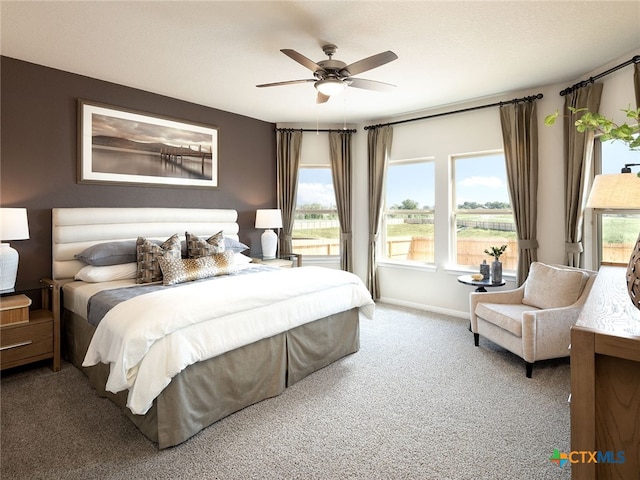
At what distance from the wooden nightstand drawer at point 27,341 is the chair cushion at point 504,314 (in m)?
3.92

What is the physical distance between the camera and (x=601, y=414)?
1.12 metres

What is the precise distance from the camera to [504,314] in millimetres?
3180

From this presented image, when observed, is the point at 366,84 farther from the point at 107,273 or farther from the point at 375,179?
the point at 107,273

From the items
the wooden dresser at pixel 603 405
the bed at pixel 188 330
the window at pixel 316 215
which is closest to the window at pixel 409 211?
the window at pixel 316 215

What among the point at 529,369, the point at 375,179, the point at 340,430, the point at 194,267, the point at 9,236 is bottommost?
the point at 340,430

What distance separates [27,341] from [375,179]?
4.41 m

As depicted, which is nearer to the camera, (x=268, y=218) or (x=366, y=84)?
(x=366, y=84)

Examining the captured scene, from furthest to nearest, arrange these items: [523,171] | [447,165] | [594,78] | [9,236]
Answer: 1. [447,165]
2. [523,171]
3. [594,78]
4. [9,236]

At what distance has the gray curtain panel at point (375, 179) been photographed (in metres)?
5.25

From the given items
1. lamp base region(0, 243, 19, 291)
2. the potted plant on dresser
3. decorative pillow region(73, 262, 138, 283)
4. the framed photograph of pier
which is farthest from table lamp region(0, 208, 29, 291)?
the potted plant on dresser

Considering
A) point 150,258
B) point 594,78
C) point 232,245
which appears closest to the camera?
point 150,258

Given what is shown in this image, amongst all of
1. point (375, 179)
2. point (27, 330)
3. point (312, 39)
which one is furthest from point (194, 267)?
point (375, 179)

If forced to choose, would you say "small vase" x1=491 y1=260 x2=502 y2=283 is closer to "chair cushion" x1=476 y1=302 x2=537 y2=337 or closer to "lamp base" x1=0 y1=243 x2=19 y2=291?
"chair cushion" x1=476 y1=302 x2=537 y2=337

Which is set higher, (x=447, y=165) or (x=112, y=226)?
(x=447, y=165)
